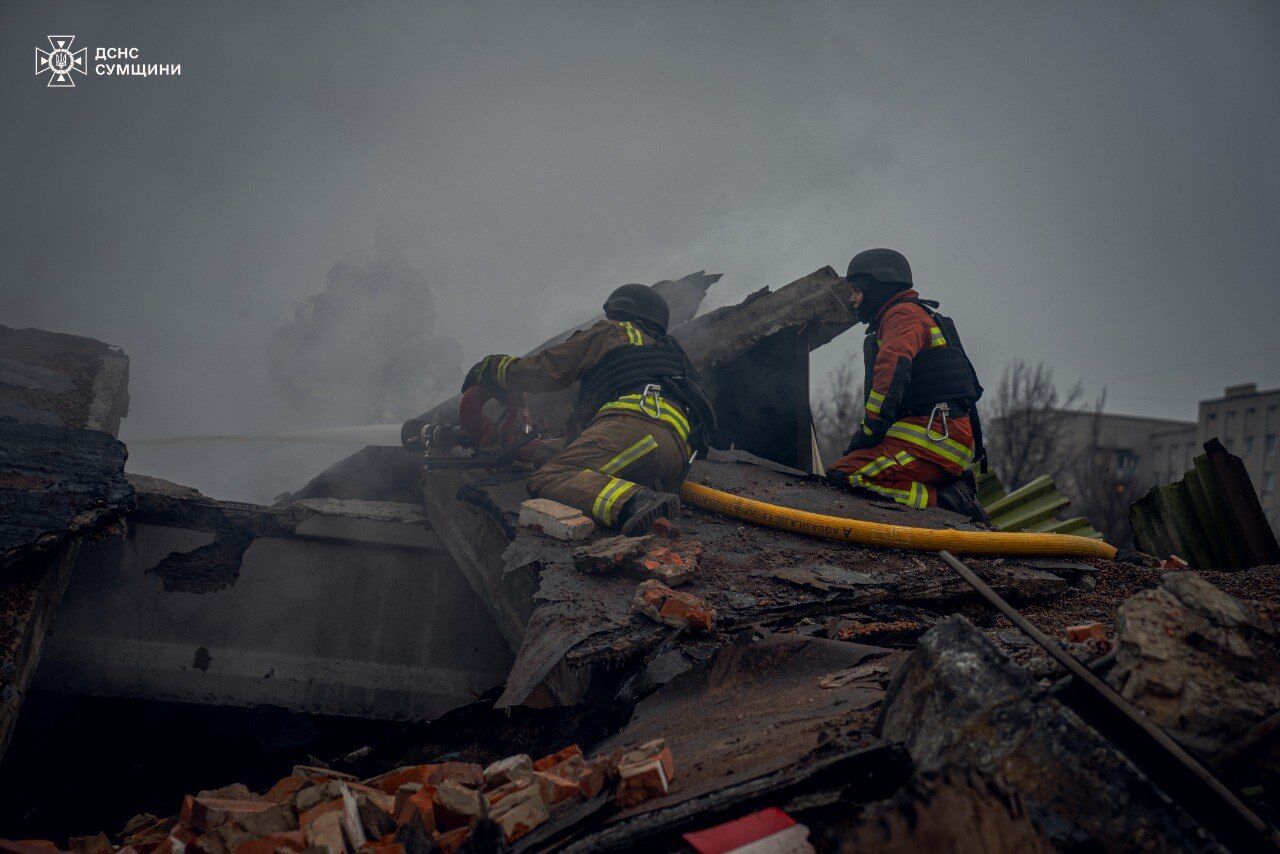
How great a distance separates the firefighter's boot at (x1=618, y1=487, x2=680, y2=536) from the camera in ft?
11.5

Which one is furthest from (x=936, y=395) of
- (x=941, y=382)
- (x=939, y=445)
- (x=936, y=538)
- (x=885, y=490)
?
(x=936, y=538)

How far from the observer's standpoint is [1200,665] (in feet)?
4.67

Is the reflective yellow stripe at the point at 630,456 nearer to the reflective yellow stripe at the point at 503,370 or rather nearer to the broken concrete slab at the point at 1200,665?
the reflective yellow stripe at the point at 503,370

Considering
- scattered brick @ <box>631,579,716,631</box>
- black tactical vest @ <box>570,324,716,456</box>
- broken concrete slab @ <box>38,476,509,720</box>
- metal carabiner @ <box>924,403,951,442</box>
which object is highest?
black tactical vest @ <box>570,324,716,456</box>

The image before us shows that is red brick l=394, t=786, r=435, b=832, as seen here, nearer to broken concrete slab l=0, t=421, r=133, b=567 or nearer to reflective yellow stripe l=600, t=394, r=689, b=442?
broken concrete slab l=0, t=421, r=133, b=567

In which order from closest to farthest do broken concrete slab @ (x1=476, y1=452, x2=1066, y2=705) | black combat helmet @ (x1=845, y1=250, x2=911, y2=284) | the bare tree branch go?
broken concrete slab @ (x1=476, y1=452, x2=1066, y2=705)
black combat helmet @ (x1=845, y1=250, x2=911, y2=284)
the bare tree branch

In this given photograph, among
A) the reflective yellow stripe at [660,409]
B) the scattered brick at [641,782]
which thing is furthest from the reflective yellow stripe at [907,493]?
the scattered brick at [641,782]

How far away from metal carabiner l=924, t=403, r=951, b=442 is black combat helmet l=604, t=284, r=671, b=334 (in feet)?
6.33

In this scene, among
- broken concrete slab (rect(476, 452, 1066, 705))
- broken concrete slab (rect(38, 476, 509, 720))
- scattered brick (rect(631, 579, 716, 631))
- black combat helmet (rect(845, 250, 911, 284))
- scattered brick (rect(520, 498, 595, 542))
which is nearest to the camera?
broken concrete slab (rect(476, 452, 1066, 705))

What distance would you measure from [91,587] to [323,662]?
1.40m

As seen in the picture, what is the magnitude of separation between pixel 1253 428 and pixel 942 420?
152 ft

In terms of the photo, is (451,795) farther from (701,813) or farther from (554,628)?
(554,628)

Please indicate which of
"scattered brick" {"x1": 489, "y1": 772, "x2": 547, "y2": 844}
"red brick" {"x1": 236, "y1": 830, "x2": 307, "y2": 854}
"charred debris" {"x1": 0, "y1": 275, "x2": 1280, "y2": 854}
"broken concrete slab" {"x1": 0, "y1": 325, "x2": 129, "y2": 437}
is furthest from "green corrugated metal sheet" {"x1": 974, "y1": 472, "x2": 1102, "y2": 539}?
"broken concrete slab" {"x1": 0, "y1": 325, "x2": 129, "y2": 437}

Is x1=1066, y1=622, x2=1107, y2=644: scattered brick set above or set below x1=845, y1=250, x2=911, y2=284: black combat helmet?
below
